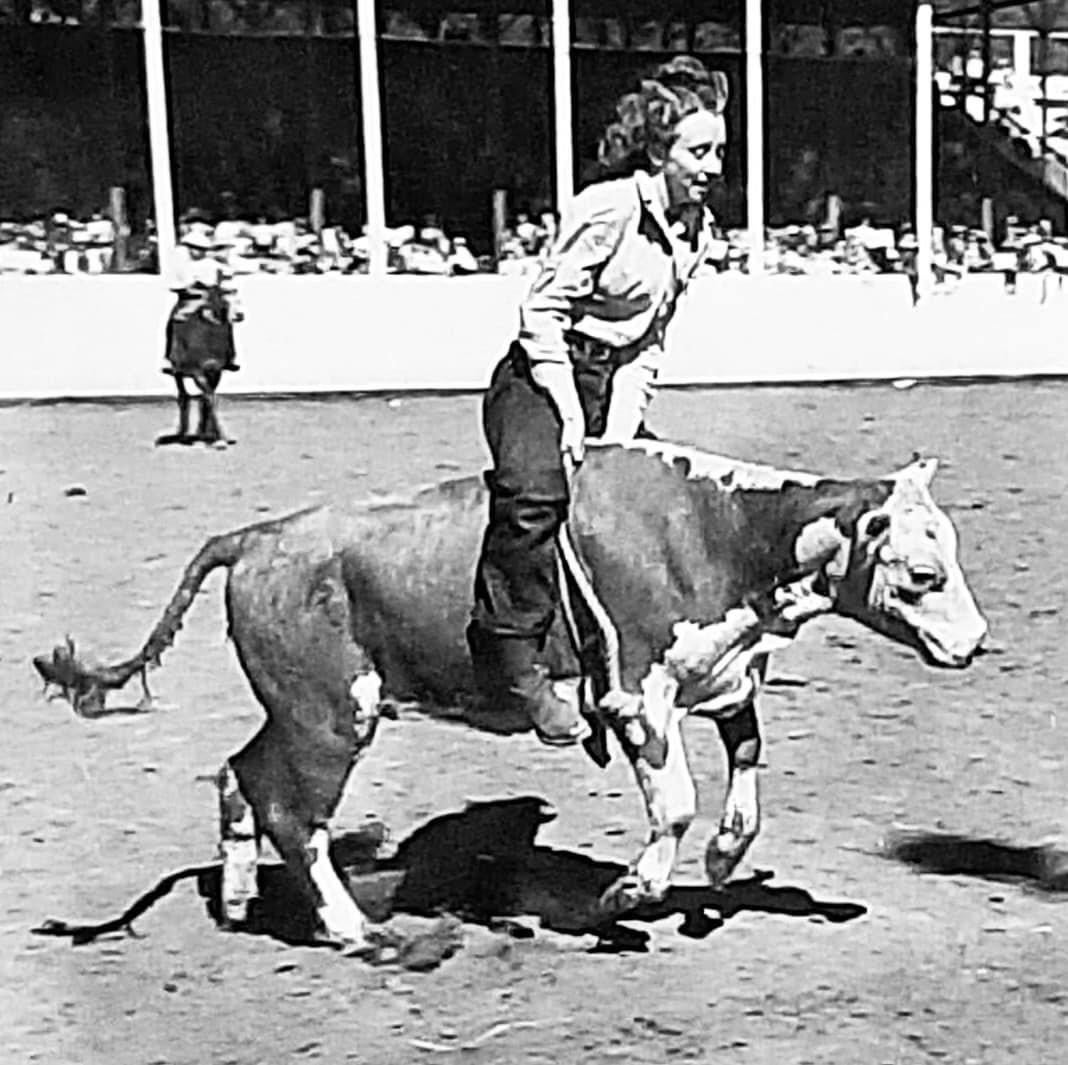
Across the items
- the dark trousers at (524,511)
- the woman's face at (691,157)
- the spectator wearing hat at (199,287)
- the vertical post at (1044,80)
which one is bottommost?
the dark trousers at (524,511)

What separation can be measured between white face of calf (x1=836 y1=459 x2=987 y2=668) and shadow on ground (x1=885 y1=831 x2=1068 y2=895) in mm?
210

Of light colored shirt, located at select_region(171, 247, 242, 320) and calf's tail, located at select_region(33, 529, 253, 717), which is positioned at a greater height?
light colored shirt, located at select_region(171, 247, 242, 320)

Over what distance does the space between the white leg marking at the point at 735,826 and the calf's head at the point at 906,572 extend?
19 cm

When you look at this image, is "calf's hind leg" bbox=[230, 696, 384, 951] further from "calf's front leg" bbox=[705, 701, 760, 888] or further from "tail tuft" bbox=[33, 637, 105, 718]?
"calf's front leg" bbox=[705, 701, 760, 888]

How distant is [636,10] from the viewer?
1.60 meters

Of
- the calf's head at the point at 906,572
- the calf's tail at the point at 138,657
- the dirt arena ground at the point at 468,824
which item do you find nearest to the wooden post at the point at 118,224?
the dirt arena ground at the point at 468,824

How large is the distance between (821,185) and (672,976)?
0.64m

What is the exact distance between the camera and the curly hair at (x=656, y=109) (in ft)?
5.04

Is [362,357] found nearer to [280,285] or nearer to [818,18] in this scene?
[280,285]

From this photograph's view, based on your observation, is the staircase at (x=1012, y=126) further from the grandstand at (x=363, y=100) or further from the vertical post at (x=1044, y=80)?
the grandstand at (x=363, y=100)

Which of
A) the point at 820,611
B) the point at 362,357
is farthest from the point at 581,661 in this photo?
the point at 362,357

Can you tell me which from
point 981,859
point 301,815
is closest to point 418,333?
point 301,815

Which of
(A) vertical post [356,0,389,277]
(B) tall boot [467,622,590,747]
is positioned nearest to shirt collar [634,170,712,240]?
(A) vertical post [356,0,389,277]

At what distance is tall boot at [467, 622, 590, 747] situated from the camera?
1.57 meters
